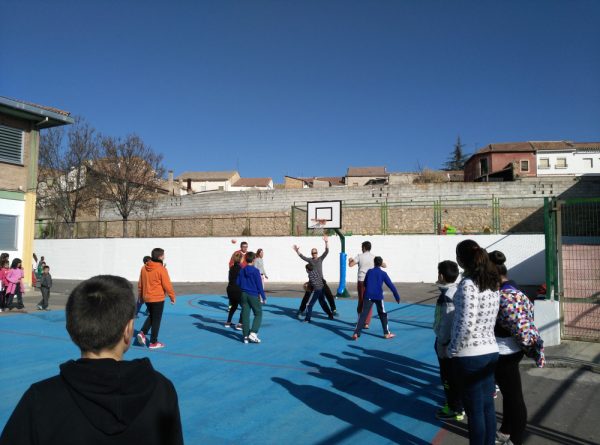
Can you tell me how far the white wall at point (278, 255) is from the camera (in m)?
20.2

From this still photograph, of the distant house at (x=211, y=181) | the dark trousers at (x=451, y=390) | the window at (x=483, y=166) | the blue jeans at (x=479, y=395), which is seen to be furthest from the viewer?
the distant house at (x=211, y=181)

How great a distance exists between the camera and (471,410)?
134 inches

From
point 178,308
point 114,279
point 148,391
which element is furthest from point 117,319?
point 178,308

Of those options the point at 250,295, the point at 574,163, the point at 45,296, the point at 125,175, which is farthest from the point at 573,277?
the point at 574,163

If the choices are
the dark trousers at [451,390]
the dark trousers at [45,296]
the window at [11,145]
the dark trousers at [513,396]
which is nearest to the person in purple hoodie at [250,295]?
the dark trousers at [451,390]

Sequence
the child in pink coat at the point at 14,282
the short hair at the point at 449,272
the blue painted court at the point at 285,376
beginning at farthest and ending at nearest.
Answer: the child in pink coat at the point at 14,282
the short hair at the point at 449,272
the blue painted court at the point at 285,376

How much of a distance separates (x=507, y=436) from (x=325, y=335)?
214 inches

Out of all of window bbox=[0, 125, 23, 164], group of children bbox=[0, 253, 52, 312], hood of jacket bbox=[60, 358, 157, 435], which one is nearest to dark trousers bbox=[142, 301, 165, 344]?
group of children bbox=[0, 253, 52, 312]

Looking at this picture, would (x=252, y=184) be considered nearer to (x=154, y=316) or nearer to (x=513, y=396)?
(x=154, y=316)

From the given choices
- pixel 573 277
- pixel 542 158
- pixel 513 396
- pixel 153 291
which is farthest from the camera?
pixel 542 158

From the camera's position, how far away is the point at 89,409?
1.58 meters

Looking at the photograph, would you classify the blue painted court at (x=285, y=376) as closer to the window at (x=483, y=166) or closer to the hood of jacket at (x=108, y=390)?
the hood of jacket at (x=108, y=390)

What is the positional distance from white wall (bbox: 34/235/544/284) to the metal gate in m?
11.7

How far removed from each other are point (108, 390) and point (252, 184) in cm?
7620
